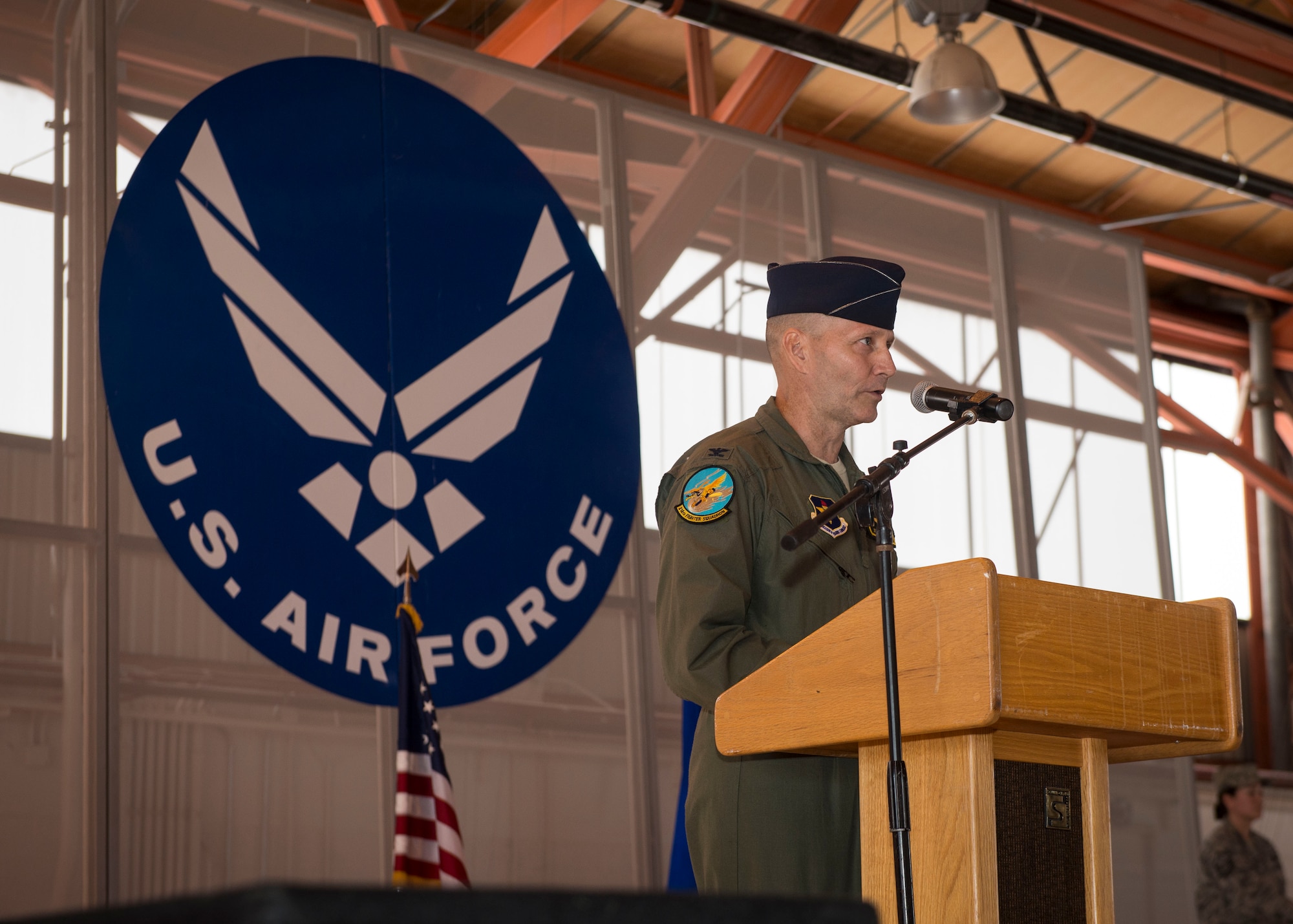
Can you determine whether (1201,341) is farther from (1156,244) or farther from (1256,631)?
(1256,631)

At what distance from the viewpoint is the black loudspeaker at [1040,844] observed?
1.74 m

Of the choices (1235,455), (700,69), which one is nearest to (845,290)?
(700,69)

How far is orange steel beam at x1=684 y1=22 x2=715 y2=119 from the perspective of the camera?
6523mm

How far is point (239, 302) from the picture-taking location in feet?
13.2

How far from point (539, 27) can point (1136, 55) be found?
297 centimetres

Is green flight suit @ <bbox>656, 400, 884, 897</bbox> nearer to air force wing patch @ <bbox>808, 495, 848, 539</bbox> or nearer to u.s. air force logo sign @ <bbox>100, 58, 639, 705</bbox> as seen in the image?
air force wing patch @ <bbox>808, 495, 848, 539</bbox>

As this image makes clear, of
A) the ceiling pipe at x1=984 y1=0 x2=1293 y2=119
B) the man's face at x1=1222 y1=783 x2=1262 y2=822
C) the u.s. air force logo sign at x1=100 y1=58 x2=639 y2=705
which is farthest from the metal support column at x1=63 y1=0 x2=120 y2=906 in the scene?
the man's face at x1=1222 y1=783 x2=1262 y2=822

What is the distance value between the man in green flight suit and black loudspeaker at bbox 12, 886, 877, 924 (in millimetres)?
1464

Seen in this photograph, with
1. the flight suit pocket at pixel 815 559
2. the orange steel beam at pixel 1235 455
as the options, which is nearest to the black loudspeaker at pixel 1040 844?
the flight suit pocket at pixel 815 559

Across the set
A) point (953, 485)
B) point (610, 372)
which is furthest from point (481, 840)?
point (953, 485)

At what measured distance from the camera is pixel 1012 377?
583 centimetres

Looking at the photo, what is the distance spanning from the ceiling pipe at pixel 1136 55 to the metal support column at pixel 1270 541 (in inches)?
149

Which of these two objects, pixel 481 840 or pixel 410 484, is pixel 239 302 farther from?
pixel 481 840

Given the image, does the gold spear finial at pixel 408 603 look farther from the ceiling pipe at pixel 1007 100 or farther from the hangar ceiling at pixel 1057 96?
the hangar ceiling at pixel 1057 96
